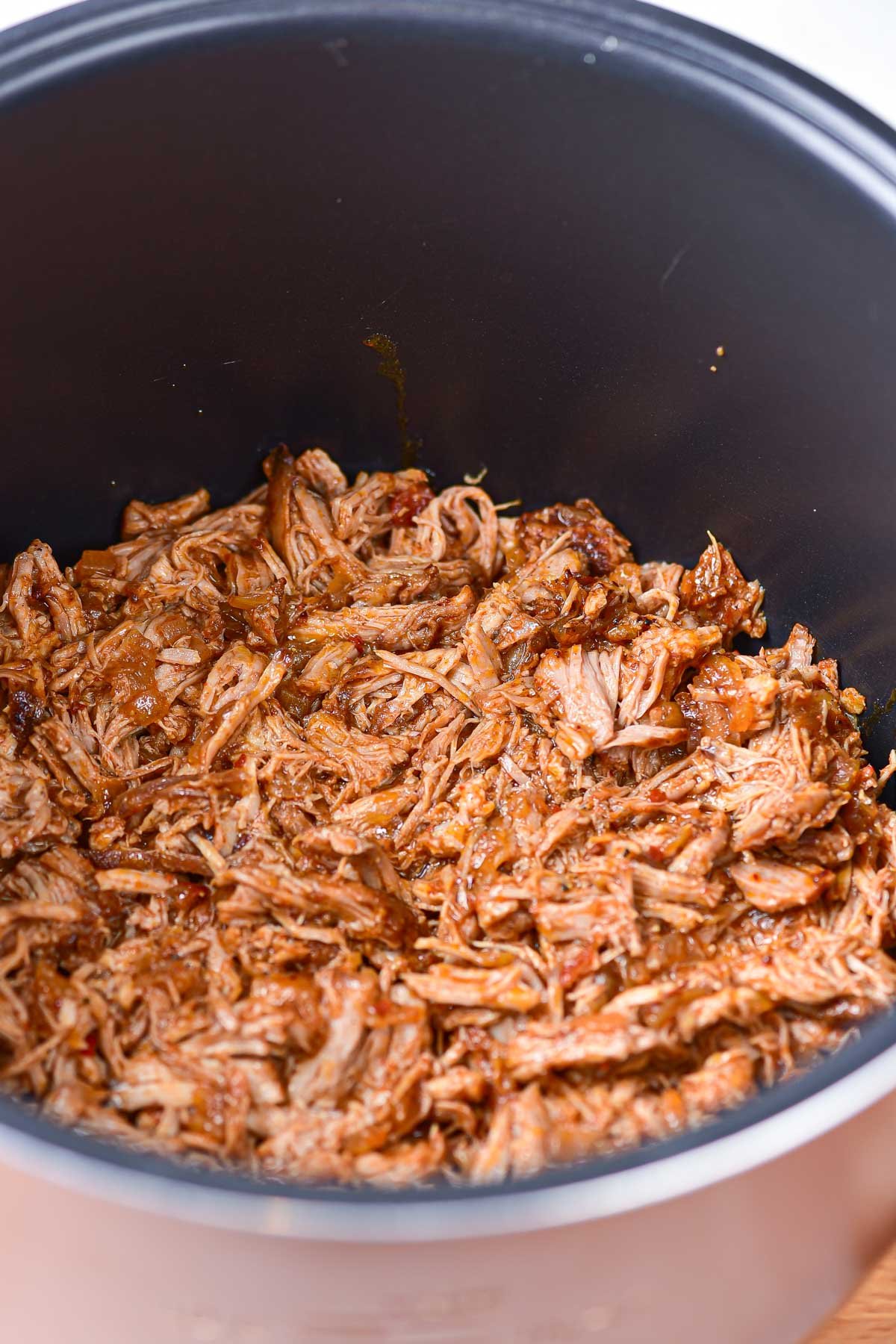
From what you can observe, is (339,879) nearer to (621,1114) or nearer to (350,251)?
(621,1114)

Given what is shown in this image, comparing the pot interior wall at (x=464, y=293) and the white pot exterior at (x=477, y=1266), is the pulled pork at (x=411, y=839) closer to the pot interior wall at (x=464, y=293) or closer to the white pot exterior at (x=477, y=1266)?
the pot interior wall at (x=464, y=293)

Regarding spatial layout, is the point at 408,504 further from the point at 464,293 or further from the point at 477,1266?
the point at 477,1266

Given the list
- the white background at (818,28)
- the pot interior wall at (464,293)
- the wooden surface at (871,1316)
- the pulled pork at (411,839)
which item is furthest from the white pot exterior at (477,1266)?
the white background at (818,28)

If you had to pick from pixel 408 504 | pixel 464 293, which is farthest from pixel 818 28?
pixel 408 504

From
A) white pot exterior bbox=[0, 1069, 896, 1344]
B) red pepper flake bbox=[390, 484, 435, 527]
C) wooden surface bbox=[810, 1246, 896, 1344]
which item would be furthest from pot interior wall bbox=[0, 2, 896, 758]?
white pot exterior bbox=[0, 1069, 896, 1344]

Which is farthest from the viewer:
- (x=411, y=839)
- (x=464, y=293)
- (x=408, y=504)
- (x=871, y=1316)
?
(x=408, y=504)

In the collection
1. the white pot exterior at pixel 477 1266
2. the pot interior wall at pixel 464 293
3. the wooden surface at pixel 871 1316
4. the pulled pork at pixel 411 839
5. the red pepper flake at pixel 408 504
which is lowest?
the wooden surface at pixel 871 1316
